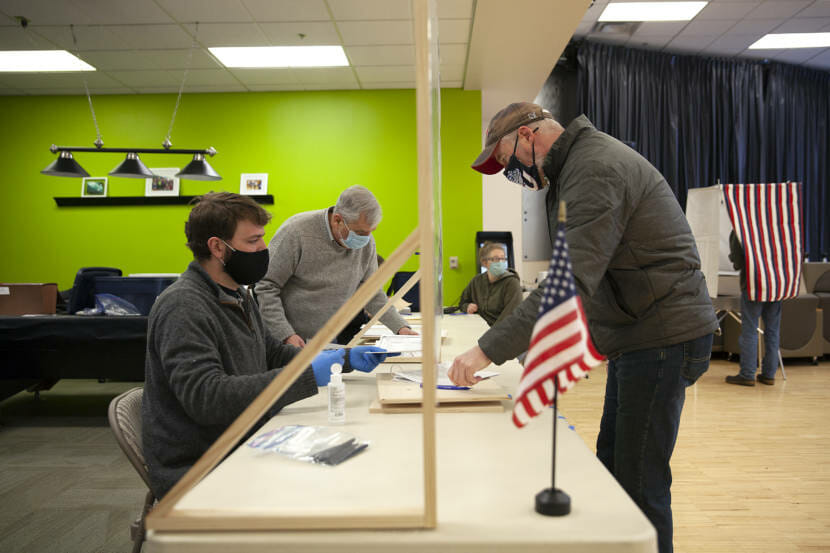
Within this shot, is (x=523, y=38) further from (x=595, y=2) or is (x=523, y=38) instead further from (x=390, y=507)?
(x=390, y=507)

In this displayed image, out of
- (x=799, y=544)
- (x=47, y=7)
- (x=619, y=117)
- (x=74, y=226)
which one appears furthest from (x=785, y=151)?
(x=74, y=226)

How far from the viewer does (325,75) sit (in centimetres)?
585

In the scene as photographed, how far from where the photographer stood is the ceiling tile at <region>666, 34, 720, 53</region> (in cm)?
640

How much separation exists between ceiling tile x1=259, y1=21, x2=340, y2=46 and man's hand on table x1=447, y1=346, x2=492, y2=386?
13.1 feet

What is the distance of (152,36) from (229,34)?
653 millimetres

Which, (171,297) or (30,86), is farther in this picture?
(30,86)

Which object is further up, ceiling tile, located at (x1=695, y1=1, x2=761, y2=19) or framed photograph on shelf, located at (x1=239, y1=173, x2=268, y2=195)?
ceiling tile, located at (x1=695, y1=1, x2=761, y2=19)

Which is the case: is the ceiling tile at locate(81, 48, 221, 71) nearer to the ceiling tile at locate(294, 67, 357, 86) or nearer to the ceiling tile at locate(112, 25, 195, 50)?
the ceiling tile at locate(112, 25, 195, 50)

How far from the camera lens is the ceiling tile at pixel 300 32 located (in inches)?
181

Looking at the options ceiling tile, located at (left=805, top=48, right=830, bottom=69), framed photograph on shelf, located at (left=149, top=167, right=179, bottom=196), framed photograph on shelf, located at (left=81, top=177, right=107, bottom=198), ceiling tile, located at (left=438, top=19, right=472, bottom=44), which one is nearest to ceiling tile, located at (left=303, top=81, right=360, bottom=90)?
ceiling tile, located at (left=438, top=19, right=472, bottom=44)

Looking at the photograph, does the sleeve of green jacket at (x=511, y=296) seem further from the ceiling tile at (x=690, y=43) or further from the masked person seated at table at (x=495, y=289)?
the ceiling tile at (x=690, y=43)

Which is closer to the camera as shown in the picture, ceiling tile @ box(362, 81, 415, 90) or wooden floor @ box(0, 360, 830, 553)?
wooden floor @ box(0, 360, 830, 553)

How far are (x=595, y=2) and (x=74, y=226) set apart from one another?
607 centimetres

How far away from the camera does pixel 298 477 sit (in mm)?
1001
